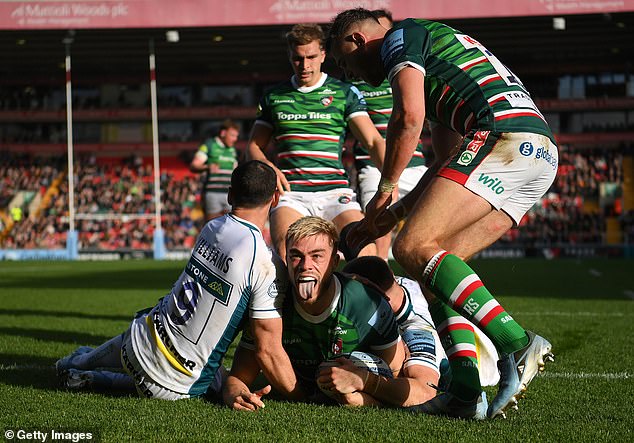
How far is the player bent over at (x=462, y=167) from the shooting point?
11.8 feet

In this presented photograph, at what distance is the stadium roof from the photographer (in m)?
30.1

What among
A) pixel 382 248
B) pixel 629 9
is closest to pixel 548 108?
pixel 629 9

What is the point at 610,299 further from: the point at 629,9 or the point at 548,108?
the point at 548,108

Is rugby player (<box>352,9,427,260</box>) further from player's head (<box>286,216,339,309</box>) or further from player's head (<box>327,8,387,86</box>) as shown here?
player's head (<box>286,216,339,309</box>)

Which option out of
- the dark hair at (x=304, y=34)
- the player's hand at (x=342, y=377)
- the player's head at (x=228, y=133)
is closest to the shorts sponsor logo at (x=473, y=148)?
the player's hand at (x=342, y=377)

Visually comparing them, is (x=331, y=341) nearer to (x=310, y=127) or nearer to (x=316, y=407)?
(x=316, y=407)

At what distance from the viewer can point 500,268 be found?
1967 cm

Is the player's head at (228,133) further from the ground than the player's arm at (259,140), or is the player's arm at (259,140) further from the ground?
the player's arm at (259,140)

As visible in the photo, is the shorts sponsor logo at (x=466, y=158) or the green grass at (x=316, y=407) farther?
the shorts sponsor logo at (x=466, y=158)

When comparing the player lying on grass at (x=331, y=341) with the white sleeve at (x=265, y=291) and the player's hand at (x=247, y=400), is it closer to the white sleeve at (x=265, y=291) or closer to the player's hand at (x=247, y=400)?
the player's hand at (x=247, y=400)

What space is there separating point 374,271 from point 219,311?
3.09 ft

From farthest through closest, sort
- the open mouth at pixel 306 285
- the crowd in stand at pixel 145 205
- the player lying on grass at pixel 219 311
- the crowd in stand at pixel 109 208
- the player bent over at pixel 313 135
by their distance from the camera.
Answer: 1. the crowd in stand at pixel 109 208
2. the crowd in stand at pixel 145 205
3. the player bent over at pixel 313 135
4. the player lying on grass at pixel 219 311
5. the open mouth at pixel 306 285

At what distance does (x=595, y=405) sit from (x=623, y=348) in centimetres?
242

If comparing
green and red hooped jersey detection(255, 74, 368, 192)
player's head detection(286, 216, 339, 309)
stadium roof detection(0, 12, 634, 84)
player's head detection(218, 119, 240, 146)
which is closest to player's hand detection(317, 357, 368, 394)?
player's head detection(286, 216, 339, 309)
